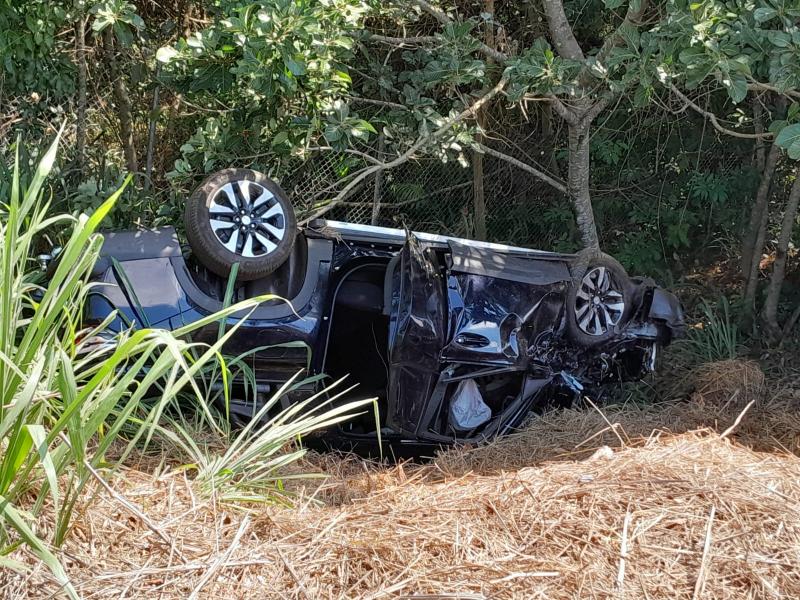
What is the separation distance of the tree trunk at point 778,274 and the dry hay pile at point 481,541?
11.1 ft

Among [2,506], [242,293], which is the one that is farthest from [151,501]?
[242,293]

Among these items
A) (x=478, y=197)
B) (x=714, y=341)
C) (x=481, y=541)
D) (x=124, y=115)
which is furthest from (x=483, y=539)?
(x=124, y=115)

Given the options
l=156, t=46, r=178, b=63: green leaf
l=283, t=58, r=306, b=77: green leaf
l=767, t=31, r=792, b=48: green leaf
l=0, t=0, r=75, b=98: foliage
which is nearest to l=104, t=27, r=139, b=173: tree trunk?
l=0, t=0, r=75, b=98: foliage

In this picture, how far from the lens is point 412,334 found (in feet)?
13.9

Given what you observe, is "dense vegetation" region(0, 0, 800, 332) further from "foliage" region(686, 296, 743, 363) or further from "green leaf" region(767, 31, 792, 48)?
"foliage" region(686, 296, 743, 363)

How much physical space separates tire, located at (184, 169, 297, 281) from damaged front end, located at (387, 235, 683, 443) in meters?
0.71

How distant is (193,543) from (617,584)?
54.5 inches

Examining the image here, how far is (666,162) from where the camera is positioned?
24.8ft

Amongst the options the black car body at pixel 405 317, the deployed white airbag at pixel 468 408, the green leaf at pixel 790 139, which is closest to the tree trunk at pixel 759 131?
the black car body at pixel 405 317

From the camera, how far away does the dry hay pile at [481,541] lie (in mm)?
2564

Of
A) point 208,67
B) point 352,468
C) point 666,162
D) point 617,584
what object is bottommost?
point 352,468

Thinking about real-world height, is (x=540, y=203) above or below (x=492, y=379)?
above

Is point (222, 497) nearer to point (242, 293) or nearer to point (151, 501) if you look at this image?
point (151, 501)

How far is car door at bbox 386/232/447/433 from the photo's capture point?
4.20m
